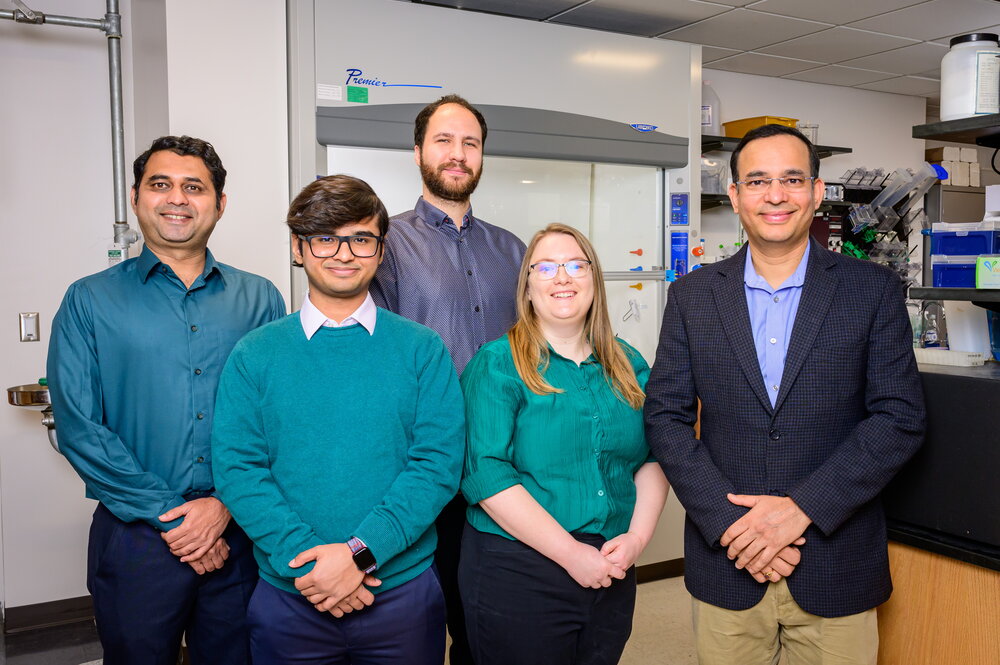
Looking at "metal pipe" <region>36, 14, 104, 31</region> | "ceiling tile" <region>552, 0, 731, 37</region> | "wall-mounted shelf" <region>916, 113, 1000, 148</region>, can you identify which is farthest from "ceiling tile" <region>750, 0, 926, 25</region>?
"metal pipe" <region>36, 14, 104, 31</region>

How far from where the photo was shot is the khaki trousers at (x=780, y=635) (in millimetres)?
1537

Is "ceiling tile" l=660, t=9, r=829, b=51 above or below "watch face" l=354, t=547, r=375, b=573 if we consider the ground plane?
above

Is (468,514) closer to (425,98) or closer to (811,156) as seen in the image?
(811,156)

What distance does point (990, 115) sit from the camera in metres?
Answer: 1.71

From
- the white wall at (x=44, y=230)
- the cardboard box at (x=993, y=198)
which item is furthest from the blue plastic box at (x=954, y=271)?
the white wall at (x=44, y=230)

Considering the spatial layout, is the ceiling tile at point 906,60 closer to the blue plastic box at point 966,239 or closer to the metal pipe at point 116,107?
the blue plastic box at point 966,239

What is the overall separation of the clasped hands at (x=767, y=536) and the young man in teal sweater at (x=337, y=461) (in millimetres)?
565

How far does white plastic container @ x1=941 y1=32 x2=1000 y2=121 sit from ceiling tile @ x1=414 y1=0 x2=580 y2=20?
1850 mm

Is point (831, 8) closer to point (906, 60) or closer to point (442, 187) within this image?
point (906, 60)

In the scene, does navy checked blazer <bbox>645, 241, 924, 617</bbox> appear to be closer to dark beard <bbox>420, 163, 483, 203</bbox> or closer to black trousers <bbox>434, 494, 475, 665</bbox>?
black trousers <bbox>434, 494, 475, 665</bbox>

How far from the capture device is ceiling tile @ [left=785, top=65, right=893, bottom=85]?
15.1ft

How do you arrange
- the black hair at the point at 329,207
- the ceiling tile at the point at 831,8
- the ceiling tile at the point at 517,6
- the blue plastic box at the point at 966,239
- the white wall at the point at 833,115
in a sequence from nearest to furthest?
the black hair at the point at 329,207 → the blue plastic box at the point at 966,239 → the ceiling tile at the point at 517,6 → the ceiling tile at the point at 831,8 → the white wall at the point at 833,115

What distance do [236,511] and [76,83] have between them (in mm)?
2381

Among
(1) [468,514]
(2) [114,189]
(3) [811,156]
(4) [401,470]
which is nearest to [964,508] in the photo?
(3) [811,156]
